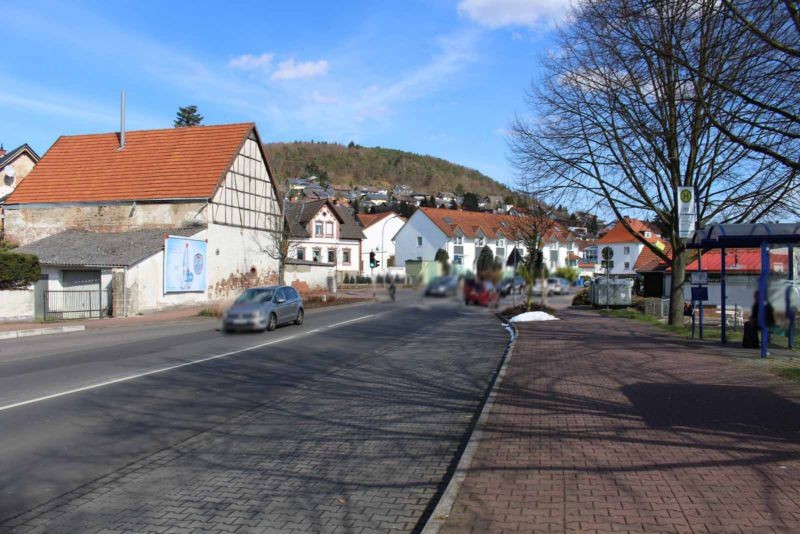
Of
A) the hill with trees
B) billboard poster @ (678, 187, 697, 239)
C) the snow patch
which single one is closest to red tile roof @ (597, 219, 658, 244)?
the hill with trees

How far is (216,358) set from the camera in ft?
52.6

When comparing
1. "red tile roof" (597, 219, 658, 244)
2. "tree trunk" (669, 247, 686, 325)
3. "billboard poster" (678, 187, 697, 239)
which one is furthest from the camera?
"red tile roof" (597, 219, 658, 244)

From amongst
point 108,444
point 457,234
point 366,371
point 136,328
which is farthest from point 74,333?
point 457,234

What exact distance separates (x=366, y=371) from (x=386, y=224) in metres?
6.65

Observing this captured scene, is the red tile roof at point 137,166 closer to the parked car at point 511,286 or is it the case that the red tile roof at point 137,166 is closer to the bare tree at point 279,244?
the bare tree at point 279,244

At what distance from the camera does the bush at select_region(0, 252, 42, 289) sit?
27781 millimetres

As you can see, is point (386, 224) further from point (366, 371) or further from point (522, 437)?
point (366, 371)

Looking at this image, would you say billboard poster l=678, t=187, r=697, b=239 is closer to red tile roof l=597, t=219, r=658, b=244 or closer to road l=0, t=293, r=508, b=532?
road l=0, t=293, r=508, b=532

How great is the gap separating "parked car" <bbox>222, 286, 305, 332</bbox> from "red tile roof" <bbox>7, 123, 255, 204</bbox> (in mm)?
17067

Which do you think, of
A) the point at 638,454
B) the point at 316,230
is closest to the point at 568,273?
the point at 638,454

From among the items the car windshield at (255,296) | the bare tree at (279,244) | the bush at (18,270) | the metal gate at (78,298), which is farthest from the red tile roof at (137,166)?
the car windshield at (255,296)

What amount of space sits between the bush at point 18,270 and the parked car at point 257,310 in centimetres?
1258

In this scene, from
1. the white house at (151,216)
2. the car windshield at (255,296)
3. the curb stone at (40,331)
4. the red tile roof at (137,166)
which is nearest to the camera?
the car windshield at (255,296)

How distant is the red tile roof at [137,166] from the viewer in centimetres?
3872
